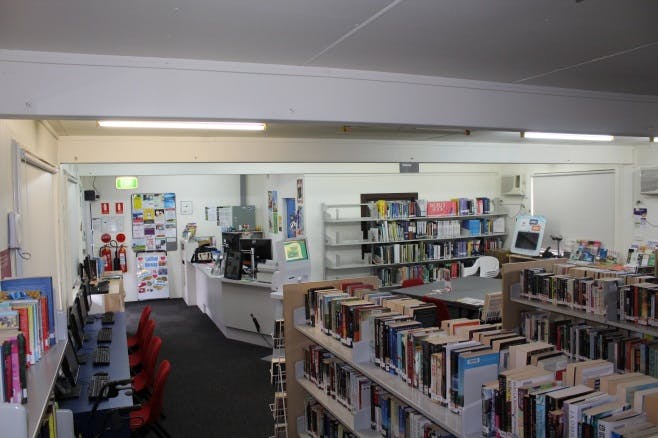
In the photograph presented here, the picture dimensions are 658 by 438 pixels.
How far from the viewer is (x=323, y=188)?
350 inches

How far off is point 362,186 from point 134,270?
542cm

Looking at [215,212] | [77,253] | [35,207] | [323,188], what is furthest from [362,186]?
[35,207]

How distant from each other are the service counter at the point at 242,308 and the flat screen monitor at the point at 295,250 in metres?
0.71

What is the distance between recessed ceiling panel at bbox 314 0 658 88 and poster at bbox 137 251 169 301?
9.14 metres

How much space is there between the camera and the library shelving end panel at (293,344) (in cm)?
382

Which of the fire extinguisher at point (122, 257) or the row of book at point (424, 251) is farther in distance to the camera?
the fire extinguisher at point (122, 257)

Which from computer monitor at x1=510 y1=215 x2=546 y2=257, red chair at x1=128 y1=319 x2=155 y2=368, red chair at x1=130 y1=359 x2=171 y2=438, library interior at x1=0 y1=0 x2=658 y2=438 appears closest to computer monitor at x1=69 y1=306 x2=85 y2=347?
library interior at x1=0 y1=0 x2=658 y2=438

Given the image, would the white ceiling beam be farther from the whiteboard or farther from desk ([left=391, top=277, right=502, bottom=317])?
the whiteboard

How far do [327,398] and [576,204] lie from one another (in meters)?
7.27

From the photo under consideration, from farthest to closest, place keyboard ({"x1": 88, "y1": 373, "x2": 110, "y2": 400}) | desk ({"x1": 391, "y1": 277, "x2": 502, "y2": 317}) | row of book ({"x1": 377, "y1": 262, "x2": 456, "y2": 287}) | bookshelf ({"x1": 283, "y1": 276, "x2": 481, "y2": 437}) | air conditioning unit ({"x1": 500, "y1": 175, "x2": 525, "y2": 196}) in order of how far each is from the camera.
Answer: air conditioning unit ({"x1": 500, "y1": 175, "x2": 525, "y2": 196}), row of book ({"x1": 377, "y1": 262, "x2": 456, "y2": 287}), desk ({"x1": 391, "y1": 277, "x2": 502, "y2": 317}), keyboard ({"x1": 88, "y1": 373, "x2": 110, "y2": 400}), bookshelf ({"x1": 283, "y1": 276, "x2": 481, "y2": 437})

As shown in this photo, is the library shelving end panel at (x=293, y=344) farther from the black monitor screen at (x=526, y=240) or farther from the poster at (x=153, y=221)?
the poster at (x=153, y=221)

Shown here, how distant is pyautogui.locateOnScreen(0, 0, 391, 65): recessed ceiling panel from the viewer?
2008mm

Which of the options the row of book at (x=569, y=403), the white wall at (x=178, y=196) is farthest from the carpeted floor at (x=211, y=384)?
the row of book at (x=569, y=403)

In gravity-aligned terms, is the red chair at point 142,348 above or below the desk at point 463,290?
below
